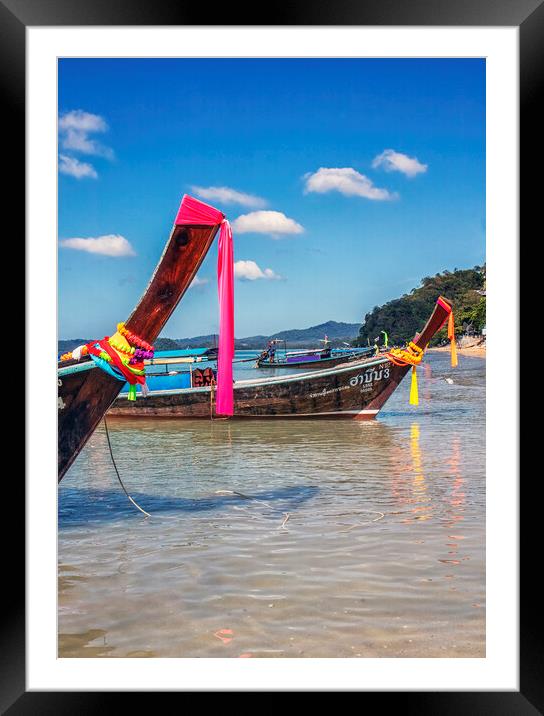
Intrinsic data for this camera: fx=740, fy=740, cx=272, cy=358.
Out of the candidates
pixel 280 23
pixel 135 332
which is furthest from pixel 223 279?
pixel 280 23

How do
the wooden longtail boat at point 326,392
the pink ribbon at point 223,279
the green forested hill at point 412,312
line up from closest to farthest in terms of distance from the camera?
the pink ribbon at point 223,279 → the wooden longtail boat at point 326,392 → the green forested hill at point 412,312

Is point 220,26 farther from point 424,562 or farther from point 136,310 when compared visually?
point 424,562

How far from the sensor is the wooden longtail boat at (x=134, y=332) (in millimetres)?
3354

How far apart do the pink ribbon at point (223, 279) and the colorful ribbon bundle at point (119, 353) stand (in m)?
0.40

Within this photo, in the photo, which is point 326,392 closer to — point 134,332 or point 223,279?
point 134,332

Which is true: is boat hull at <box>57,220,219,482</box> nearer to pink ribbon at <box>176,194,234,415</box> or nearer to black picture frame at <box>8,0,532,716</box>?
pink ribbon at <box>176,194,234,415</box>

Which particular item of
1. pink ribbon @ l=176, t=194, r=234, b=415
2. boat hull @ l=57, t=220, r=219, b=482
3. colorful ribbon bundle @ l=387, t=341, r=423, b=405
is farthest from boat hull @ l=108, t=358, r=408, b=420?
pink ribbon @ l=176, t=194, r=234, b=415

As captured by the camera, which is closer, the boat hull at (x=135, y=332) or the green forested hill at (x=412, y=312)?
the boat hull at (x=135, y=332)

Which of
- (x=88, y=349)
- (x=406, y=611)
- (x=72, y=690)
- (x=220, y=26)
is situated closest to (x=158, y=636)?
(x=72, y=690)

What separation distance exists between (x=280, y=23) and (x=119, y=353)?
1.75 m

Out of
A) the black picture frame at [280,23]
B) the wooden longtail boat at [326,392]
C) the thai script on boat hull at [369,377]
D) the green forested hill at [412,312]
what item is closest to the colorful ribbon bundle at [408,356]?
the wooden longtail boat at [326,392]

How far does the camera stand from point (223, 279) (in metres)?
3.31

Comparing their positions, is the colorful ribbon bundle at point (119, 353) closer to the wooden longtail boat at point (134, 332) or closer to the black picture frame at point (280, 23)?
the wooden longtail boat at point (134, 332)
